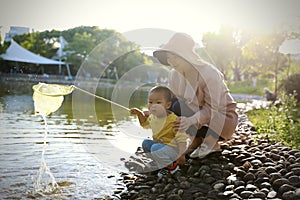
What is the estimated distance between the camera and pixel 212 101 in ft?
8.90

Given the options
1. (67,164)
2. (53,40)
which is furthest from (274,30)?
(53,40)

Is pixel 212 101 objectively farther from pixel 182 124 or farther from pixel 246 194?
pixel 246 194

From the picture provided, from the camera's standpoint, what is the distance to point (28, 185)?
239 cm

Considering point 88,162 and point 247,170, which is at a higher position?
point 247,170

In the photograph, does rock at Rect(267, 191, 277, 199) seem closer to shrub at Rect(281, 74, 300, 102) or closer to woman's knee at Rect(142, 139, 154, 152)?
woman's knee at Rect(142, 139, 154, 152)

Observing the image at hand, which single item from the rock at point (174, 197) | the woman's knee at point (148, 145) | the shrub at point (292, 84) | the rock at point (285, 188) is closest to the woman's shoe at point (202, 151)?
the woman's knee at point (148, 145)

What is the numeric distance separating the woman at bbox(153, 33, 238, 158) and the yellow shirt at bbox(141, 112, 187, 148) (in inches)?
5.4

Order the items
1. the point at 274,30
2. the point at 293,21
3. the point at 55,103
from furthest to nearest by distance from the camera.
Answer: the point at 274,30, the point at 293,21, the point at 55,103

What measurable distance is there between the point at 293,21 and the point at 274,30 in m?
2.02

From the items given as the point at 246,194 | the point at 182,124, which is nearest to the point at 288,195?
the point at 246,194

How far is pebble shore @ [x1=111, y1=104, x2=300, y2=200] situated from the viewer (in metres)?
2.08

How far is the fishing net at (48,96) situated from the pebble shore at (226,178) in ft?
2.66

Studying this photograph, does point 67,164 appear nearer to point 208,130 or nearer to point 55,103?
point 55,103

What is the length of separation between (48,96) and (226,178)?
1.47 metres
